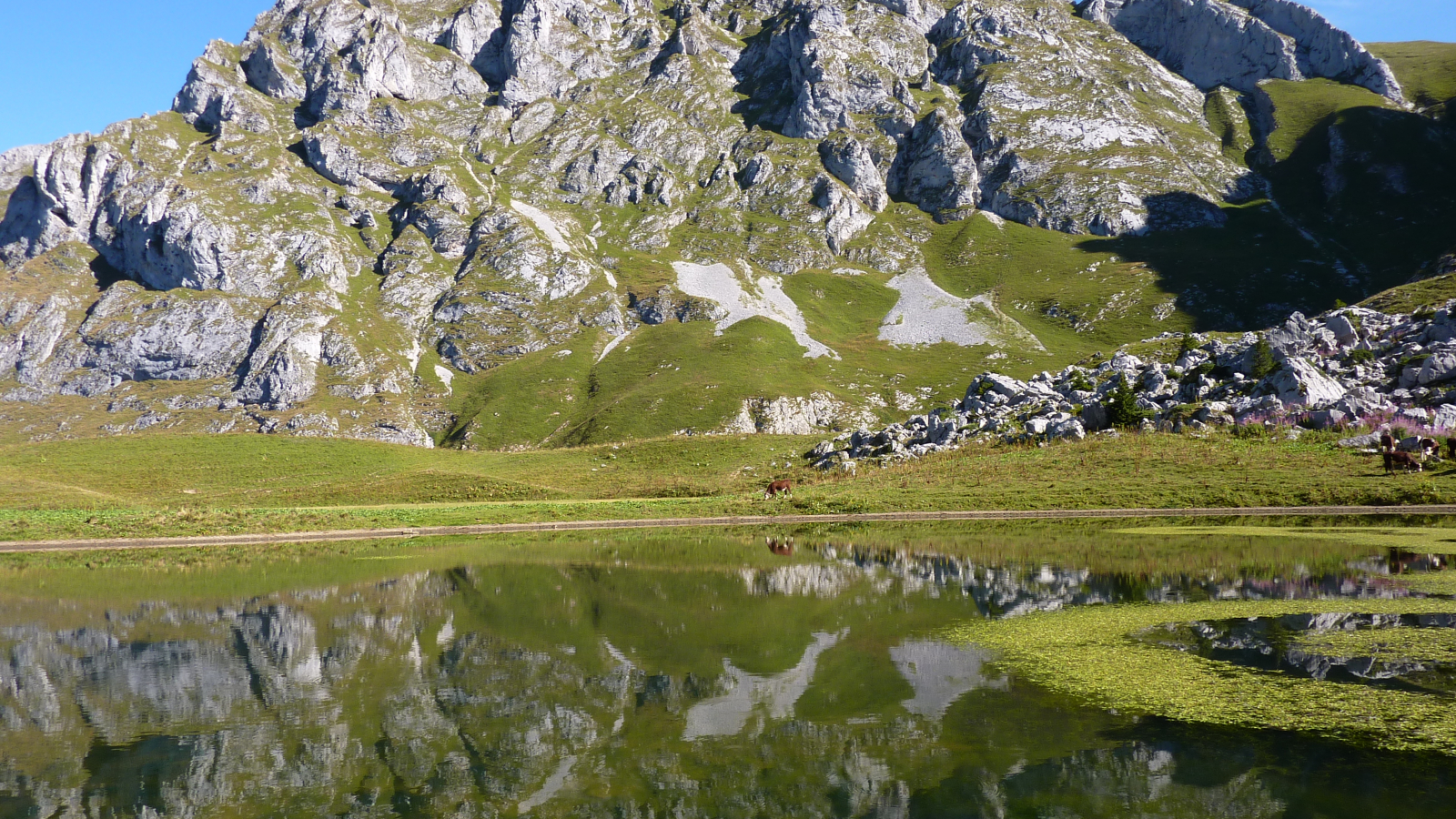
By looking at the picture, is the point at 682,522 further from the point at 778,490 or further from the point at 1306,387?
the point at 1306,387

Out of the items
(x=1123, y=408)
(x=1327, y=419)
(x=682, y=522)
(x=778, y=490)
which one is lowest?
(x=1327, y=419)

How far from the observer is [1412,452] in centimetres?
4700

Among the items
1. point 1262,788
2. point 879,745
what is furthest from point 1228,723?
point 879,745

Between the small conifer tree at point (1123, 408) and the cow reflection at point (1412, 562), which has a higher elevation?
the small conifer tree at point (1123, 408)

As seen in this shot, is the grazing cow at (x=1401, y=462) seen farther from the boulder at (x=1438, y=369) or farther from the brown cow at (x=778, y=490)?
the brown cow at (x=778, y=490)

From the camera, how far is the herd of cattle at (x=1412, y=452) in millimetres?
44344

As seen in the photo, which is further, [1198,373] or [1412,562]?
[1198,373]

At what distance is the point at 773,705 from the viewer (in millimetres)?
13180

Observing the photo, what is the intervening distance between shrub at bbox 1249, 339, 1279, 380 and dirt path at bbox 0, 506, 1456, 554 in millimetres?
21744

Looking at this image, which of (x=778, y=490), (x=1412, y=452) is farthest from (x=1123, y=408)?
(x=778, y=490)

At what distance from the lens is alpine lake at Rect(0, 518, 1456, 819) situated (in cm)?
971

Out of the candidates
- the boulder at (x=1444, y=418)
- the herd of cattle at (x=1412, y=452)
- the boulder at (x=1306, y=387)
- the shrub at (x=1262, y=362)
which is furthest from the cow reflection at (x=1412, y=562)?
the shrub at (x=1262, y=362)

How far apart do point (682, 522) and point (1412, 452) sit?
145 ft

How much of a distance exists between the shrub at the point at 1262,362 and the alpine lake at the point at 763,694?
124 ft
